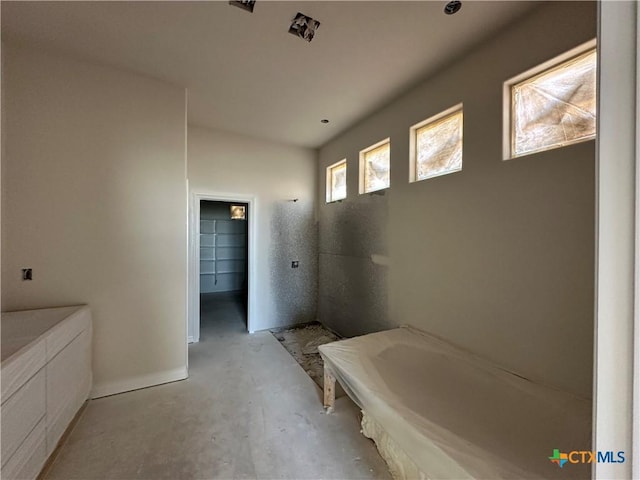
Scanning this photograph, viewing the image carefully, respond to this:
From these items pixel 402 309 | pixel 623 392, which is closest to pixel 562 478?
pixel 623 392

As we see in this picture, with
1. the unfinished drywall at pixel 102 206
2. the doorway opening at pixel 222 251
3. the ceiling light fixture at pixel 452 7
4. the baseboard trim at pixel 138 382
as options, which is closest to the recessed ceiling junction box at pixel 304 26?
the ceiling light fixture at pixel 452 7

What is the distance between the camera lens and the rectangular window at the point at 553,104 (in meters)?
1.39

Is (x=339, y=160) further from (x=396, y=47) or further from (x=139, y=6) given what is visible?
(x=139, y=6)

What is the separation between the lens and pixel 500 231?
1730 mm

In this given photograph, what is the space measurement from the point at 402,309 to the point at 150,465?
2217 mm

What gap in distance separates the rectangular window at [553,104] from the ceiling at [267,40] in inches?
16.4

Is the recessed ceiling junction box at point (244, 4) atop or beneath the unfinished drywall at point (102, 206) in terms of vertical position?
atop

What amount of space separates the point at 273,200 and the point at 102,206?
2054 mm

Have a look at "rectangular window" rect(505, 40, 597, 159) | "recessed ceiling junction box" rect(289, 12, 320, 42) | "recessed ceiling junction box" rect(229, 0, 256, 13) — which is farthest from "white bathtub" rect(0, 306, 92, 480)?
"rectangular window" rect(505, 40, 597, 159)

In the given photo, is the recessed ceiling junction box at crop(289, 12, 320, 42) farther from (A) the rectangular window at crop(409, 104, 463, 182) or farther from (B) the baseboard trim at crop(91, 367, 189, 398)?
(B) the baseboard trim at crop(91, 367, 189, 398)

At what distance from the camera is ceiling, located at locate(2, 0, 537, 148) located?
1.55 metres

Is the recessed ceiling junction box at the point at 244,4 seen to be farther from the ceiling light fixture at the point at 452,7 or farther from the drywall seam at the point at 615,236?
the drywall seam at the point at 615,236

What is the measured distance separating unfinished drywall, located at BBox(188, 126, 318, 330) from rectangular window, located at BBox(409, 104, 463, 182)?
195 centimetres

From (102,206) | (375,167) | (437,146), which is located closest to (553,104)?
(437,146)
